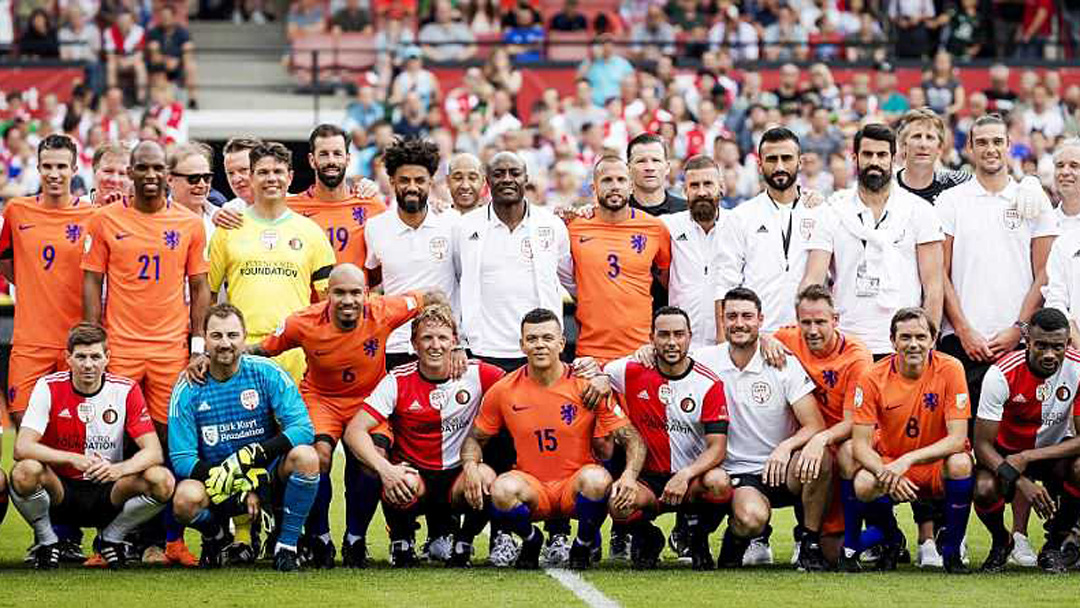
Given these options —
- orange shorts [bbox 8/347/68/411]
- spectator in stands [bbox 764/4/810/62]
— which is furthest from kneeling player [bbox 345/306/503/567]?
spectator in stands [bbox 764/4/810/62]

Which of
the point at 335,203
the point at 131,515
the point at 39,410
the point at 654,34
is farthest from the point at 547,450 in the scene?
the point at 654,34

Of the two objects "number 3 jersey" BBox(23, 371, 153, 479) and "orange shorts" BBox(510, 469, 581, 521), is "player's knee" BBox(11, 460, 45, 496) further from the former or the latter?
"orange shorts" BBox(510, 469, 581, 521)

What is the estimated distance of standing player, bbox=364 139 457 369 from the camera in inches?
424

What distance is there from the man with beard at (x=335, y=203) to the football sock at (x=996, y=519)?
139 inches

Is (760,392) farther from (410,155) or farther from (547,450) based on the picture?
(410,155)

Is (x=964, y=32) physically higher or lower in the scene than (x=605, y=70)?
higher

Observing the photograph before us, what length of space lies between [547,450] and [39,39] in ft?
53.9

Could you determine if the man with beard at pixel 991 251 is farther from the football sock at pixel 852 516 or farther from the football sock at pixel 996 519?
the football sock at pixel 852 516

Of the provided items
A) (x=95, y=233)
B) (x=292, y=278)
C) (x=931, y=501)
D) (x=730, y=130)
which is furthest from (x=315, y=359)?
(x=730, y=130)

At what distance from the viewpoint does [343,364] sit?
10477 millimetres

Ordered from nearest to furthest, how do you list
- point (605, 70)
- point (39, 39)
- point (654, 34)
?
point (605, 70) < point (39, 39) < point (654, 34)

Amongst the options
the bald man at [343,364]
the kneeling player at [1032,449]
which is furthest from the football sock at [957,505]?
the bald man at [343,364]

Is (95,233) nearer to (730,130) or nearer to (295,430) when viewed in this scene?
(295,430)

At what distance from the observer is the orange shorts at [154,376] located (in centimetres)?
1054
